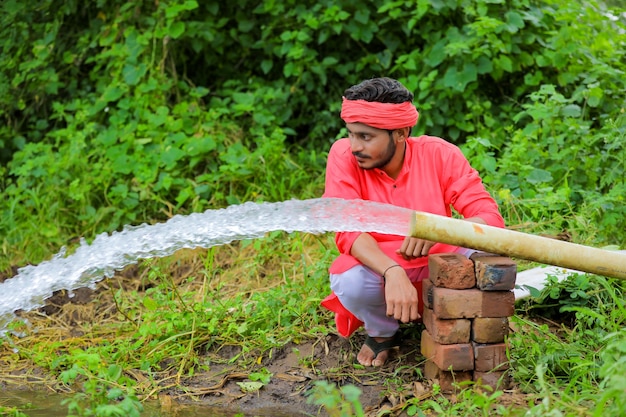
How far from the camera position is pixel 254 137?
6168 millimetres

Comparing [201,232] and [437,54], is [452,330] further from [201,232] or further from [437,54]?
[437,54]

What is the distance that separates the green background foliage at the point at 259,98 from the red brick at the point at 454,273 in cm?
169

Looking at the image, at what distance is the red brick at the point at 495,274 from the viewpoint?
10.3 feet

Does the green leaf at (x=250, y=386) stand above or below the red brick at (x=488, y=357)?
below

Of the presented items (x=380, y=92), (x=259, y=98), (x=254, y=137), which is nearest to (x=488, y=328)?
(x=380, y=92)

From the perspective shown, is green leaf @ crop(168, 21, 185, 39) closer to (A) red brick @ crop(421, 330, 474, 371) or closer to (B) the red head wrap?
(B) the red head wrap

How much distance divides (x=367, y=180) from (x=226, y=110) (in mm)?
2684

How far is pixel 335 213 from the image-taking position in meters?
3.30

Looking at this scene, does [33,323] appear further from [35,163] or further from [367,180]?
[367,180]

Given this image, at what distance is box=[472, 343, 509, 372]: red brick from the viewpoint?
3234 millimetres

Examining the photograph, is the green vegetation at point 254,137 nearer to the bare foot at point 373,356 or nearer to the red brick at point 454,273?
the bare foot at point 373,356

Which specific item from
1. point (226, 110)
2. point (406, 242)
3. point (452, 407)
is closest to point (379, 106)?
point (406, 242)

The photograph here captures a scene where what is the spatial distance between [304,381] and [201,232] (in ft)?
2.55

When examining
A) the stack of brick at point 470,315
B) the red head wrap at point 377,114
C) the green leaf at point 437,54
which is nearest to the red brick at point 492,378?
the stack of brick at point 470,315
